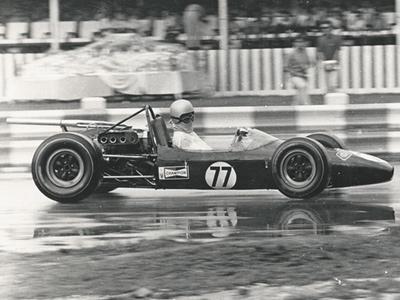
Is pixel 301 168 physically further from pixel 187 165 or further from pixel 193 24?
pixel 193 24

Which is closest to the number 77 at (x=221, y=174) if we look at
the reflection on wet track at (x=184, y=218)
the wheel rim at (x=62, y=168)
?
the reflection on wet track at (x=184, y=218)

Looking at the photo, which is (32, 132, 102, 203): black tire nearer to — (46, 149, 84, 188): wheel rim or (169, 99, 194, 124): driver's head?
(46, 149, 84, 188): wheel rim

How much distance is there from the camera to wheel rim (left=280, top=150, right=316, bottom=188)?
882 cm

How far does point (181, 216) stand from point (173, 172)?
2.38 feet

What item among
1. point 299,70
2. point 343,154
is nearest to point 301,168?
point 343,154

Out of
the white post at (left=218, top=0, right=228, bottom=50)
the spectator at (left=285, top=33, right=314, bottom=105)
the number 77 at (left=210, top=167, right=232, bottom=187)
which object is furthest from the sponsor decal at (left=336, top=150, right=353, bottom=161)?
the white post at (left=218, top=0, right=228, bottom=50)

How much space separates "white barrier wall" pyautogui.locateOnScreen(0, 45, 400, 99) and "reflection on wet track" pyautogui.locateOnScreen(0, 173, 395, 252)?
7.70 metres

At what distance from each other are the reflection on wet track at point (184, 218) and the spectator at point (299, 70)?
6557 millimetres

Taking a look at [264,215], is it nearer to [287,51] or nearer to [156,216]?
[156,216]

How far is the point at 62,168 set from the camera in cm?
925

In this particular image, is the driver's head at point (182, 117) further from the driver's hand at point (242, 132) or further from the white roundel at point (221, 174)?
the white roundel at point (221, 174)

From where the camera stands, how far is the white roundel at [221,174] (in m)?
8.92

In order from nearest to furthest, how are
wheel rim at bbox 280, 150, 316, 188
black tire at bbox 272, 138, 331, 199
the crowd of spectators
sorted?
black tire at bbox 272, 138, 331, 199 < wheel rim at bbox 280, 150, 316, 188 < the crowd of spectators

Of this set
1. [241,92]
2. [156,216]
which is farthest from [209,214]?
[241,92]
